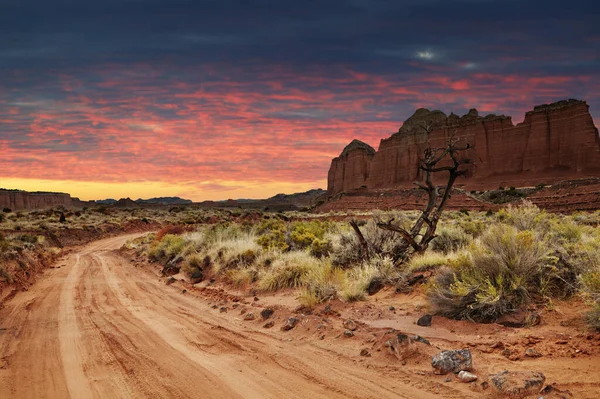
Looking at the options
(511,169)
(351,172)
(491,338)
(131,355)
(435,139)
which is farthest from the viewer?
(351,172)

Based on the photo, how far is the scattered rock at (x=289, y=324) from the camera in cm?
791

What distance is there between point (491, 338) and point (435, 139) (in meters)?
112

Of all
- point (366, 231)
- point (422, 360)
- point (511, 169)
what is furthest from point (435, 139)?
point (422, 360)

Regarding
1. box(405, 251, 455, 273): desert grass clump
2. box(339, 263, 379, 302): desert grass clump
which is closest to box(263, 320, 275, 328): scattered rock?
box(339, 263, 379, 302): desert grass clump

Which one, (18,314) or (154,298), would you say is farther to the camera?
(154,298)

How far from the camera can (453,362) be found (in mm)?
5230

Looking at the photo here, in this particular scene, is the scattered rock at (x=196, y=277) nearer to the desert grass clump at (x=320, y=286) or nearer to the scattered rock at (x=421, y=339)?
the desert grass clump at (x=320, y=286)

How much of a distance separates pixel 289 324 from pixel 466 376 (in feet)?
12.3

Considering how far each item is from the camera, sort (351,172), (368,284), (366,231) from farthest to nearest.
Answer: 1. (351,172)
2. (366,231)
3. (368,284)

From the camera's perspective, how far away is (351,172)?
456 ft

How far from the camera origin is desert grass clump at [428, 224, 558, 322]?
6805 mm

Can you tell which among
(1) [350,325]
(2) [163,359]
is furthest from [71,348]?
(1) [350,325]

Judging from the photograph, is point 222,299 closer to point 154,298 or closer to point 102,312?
point 154,298

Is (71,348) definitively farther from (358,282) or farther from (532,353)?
(532,353)
